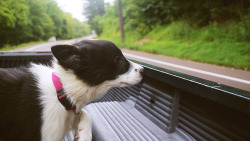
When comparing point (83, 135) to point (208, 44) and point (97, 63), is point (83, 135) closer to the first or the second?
point (97, 63)

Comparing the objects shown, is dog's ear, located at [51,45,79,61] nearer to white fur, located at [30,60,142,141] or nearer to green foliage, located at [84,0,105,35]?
white fur, located at [30,60,142,141]

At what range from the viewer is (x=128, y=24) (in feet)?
57.5

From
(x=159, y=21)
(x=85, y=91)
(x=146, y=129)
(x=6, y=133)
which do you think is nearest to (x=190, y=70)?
(x=146, y=129)

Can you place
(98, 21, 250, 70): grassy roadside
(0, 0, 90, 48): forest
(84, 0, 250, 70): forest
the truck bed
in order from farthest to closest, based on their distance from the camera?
(0, 0, 90, 48): forest < (84, 0, 250, 70): forest < (98, 21, 250, 70): grassy roadside < the truck bed

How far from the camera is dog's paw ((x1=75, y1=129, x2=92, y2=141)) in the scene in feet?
5.53

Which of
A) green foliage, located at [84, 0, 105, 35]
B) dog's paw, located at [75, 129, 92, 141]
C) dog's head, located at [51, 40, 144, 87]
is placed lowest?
dog's paw, located at [75, 129, 92, 141]

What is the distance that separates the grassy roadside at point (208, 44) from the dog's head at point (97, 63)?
6.11 m

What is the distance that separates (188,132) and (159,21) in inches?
590

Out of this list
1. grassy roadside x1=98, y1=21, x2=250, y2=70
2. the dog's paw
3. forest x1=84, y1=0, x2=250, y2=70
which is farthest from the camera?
forest x1=84, y1=0, x2=250, y2=70

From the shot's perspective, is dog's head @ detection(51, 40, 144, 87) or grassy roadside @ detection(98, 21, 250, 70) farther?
grassy roadside @ detection(98, 21, 250, 70)

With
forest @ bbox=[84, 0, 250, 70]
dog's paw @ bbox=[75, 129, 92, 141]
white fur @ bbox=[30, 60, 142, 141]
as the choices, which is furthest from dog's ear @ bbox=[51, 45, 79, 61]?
forest @ bbox=[84, 0, 250, 70]

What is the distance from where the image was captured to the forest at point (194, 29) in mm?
8312

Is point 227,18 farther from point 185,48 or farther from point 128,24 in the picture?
point 128,24

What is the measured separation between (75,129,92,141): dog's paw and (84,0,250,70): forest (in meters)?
6.56
